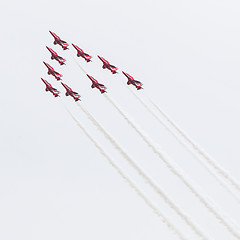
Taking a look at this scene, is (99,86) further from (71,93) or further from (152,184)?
(152,184)

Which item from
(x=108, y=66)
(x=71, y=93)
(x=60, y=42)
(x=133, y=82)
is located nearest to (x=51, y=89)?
(x=71, y=93)

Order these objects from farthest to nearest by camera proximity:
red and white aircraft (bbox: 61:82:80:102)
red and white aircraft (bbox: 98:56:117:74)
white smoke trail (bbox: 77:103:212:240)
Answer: red and white aircraft (bbox: 61:82:80:102) → red and white aircraft (bbox: 98:56:117:74) → white smoke trail (bbox: 77:103:212:240)

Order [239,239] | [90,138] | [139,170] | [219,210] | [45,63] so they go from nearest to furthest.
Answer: [239,239] → [219,210] → [139,170] → [90,138] → [45,63]

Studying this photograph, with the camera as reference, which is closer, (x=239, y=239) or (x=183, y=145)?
(x=239, y=239)

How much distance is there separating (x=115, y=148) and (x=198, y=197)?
76.9ft

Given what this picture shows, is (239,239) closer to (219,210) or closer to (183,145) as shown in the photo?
(219,210)

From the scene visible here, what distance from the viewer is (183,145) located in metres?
158

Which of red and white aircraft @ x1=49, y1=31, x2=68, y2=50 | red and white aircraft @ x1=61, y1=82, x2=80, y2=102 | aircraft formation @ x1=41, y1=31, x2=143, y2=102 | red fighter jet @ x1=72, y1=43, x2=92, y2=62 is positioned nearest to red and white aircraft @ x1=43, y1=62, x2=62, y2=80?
aircraft formation @ x1=41, y1=31, x2=143, y2=102

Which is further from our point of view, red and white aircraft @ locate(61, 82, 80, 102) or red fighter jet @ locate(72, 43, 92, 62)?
red fighter jet @ locate(72, 43, 92, 62)

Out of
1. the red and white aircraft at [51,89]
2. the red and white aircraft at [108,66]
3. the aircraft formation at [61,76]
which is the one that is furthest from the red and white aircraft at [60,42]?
the red and white aircraft at [108,66]

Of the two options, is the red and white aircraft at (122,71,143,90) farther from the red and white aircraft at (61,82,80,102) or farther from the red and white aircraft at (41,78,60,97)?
the red and white aircraft at (41,78,60,97)

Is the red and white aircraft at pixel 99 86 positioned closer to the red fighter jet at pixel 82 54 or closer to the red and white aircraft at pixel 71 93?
the red and white aircraft at pixel 71 93

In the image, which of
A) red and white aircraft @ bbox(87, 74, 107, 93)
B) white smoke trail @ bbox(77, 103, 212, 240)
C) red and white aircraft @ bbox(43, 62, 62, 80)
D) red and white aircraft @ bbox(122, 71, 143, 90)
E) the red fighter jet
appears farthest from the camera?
red and white aircraft @ bbox(43, 62, 62, 80)

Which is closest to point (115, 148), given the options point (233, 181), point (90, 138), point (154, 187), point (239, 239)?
point (90, 138)
